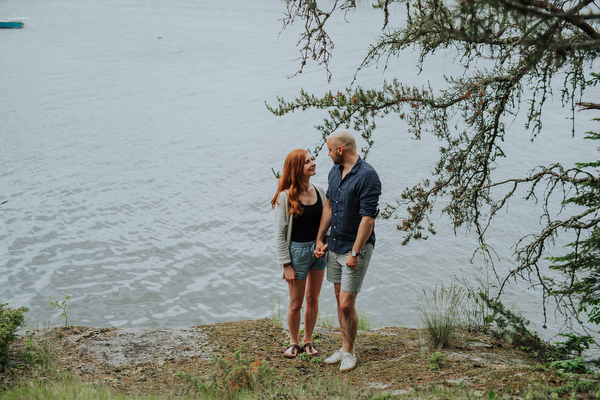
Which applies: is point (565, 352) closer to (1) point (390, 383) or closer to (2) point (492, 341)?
(2) point (492, 341)

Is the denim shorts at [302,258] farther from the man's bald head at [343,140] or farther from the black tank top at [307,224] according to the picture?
the man's bald head at [343,140]

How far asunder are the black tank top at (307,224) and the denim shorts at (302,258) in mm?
57

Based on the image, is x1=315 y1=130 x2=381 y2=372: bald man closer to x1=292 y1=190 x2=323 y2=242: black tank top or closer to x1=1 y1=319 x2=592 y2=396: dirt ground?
x1=292 y1=190 x2=323 y2=242: black tank top

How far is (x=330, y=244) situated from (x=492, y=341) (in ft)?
8.42

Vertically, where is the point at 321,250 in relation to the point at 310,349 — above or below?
above

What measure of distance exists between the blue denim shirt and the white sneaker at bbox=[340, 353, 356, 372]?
103 cm

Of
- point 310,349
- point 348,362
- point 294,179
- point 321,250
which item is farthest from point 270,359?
point 294,179

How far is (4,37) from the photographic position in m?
39.5

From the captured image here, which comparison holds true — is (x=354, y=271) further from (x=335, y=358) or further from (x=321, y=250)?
(x=335, y=358)

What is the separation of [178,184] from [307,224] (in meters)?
11.8

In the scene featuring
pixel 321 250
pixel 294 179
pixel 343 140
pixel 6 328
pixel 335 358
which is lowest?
pixel 335 358

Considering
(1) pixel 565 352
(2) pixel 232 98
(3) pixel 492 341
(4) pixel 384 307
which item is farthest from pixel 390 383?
(2) pixel 232 98

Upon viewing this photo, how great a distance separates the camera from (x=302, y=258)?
4.94m

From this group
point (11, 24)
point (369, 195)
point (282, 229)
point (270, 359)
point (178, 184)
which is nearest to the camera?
point (369, 195)
